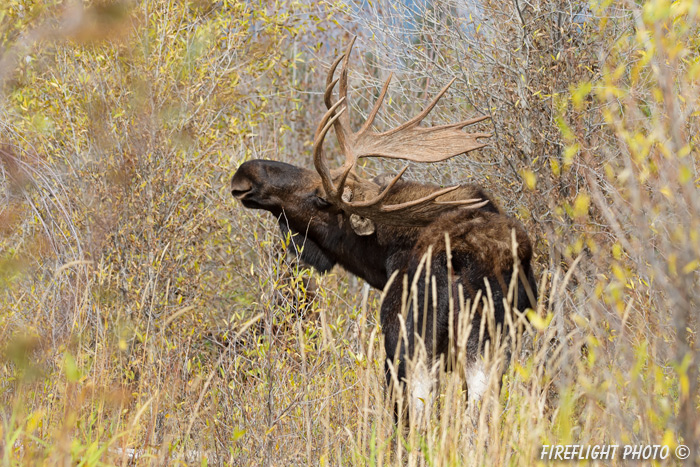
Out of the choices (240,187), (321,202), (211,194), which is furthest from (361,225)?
(211,194)

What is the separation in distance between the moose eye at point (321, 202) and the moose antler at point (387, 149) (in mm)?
66

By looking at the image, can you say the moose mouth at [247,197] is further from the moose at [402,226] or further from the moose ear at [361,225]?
the moose ear at [361,225]

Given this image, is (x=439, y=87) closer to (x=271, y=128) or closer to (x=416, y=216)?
(x=416, y=216)

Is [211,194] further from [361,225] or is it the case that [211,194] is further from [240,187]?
[361,225]

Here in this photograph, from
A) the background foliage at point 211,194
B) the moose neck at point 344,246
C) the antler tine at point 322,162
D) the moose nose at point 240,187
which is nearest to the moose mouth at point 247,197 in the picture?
the moose nose at point 240,187

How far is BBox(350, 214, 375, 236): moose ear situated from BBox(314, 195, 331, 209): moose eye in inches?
10.0

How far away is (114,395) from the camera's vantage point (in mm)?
4391

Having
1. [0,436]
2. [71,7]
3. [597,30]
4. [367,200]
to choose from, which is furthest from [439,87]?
[0,436]

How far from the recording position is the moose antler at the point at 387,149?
201 inches

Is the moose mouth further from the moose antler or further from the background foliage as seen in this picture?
the moose antler

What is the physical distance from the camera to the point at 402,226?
5.23m

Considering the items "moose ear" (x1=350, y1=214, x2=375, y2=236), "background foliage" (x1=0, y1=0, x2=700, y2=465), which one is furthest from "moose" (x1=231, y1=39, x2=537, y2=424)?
"background foliage" (x1=0, y1=0, x2=700, y2=465)

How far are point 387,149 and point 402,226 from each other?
0.82 m

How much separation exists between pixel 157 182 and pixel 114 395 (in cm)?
216
